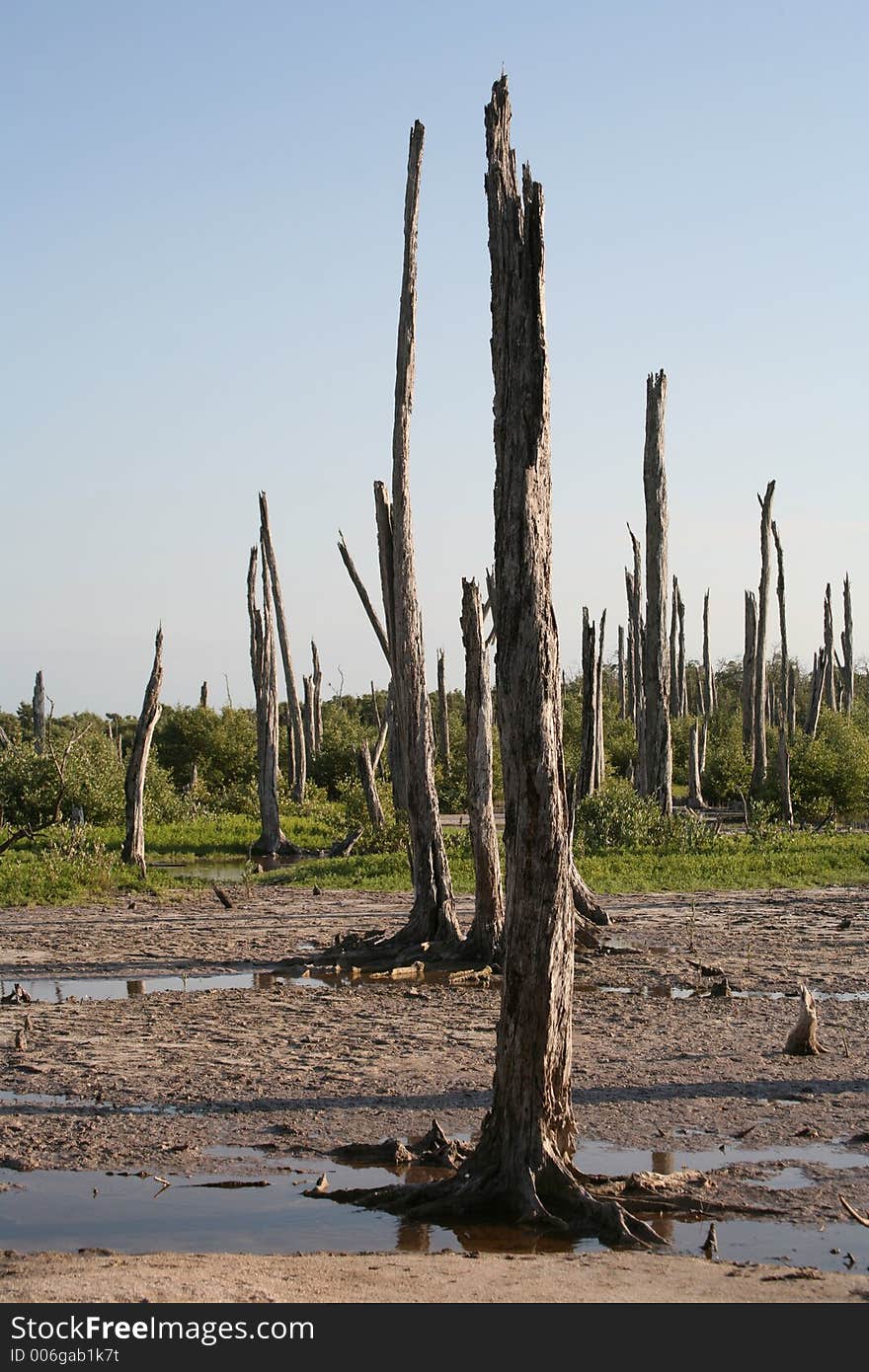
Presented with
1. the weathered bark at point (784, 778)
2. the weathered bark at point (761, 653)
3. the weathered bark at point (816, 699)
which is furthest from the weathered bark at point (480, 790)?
the weathered bark at point (816, 699)

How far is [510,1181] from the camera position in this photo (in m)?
7.01

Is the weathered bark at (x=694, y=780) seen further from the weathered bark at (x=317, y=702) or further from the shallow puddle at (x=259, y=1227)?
the shallow puddle at (x=259, y=1227)

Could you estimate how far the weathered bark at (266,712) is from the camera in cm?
2847

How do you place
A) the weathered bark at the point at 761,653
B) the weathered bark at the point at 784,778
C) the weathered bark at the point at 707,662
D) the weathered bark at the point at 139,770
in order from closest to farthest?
the weathered bark at the point at 139,770
the weathered bark at the point at 784,778
the weathered bark at the point at 761,653
the weathered bark at the point at 707,662

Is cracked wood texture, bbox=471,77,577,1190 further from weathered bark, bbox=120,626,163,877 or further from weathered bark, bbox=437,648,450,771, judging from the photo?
weathered bark, bbox=437,648,450,771

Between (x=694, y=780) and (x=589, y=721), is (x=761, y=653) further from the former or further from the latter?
(x=589, y=721)

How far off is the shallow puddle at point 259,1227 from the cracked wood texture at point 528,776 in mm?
505

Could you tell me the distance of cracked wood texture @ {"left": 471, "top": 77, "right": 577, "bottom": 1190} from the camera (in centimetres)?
710

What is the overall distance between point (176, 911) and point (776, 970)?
341 inches

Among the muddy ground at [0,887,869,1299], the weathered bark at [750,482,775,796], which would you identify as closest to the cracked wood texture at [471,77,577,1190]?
the muddy ground at [0,887,869,1299]

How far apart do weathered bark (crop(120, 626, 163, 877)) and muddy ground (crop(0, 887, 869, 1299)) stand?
7.99 m

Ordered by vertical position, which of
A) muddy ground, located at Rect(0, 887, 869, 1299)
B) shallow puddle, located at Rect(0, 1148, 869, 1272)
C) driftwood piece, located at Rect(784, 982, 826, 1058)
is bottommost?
shallow puddle, located at Rect(0, 1148, 869, 1272)

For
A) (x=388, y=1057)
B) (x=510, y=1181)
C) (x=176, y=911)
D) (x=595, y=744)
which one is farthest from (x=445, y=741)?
(x=510, y=1181)

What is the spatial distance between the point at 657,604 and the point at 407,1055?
17241mm
